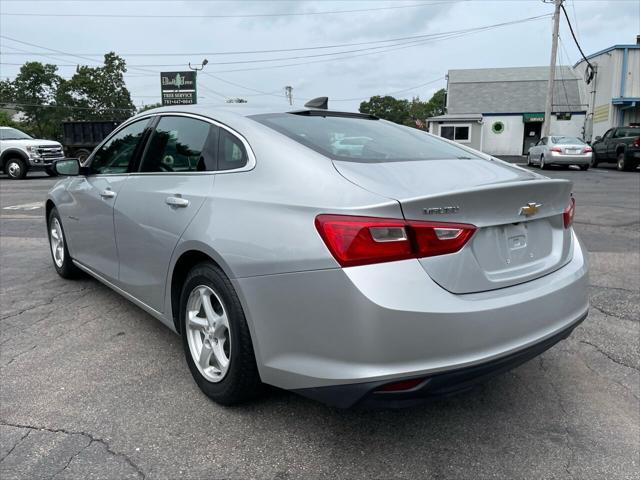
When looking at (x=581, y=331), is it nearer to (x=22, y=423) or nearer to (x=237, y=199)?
(x=237, y=199)

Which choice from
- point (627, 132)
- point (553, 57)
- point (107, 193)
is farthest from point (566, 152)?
point (107, 193)

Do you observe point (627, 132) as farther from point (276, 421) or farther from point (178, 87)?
point (178, 87)

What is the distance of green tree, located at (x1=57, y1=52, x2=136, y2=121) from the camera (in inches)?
2238

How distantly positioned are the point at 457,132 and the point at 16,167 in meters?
25.4

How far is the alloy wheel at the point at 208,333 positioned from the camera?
272 centimetres

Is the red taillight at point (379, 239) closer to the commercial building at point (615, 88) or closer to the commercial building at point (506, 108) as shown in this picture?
the commercial building at point (615, 88)

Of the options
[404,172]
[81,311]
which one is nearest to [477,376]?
[404,172]

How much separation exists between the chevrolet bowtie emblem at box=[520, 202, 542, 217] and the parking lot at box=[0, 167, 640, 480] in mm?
1076

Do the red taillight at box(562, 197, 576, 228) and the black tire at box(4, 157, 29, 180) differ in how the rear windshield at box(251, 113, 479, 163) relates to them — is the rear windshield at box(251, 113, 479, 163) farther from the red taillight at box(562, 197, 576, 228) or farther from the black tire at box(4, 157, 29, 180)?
the black tire at box(4, 157, 29, 180)

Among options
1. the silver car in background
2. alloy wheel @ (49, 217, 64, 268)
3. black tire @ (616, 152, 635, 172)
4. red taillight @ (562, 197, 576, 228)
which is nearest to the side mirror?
alloy wheel @ (49, 217, 64, 268)

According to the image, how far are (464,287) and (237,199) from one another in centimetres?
113

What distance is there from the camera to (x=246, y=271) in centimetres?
238

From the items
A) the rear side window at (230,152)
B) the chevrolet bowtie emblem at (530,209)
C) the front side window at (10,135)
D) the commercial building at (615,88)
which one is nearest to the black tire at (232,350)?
the rear side window at (230,152)

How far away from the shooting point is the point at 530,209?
2.42 m
